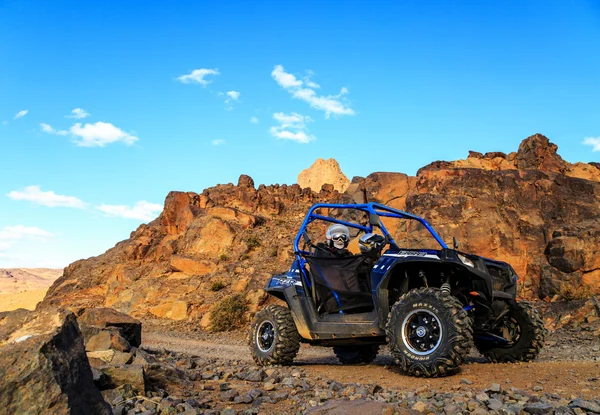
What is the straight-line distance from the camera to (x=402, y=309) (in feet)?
22.1

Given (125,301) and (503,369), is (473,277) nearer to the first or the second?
(503,369)

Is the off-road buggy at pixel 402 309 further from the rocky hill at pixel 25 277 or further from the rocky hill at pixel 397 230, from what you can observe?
the rocky hill at pixel 25 277

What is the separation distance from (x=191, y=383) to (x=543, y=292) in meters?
13.8

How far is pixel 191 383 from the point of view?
21.1 ft

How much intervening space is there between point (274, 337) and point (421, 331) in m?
3.07

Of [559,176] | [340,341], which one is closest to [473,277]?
[340,341]

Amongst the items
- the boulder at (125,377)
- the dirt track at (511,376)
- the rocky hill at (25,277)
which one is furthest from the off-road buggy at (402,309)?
the rocky hill at (25,277)

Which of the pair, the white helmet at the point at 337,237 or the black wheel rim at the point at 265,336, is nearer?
the white helmet at the point at 337,237

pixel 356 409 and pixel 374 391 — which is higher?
pixel 356 409

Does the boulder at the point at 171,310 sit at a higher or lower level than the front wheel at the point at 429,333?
lower

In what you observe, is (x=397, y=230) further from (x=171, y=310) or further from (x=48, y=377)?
(x=48, y=377)

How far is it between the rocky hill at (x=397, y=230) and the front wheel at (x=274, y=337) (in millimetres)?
10402

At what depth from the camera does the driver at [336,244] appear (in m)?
8.59

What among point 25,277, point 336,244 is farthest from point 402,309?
point 25,277
